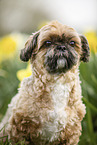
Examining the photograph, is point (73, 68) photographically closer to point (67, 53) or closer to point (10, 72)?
point (67, 53)

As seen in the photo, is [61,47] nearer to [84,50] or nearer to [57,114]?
[84,50]

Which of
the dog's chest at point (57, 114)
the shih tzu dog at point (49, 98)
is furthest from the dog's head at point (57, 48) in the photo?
the dog's chest at point (57, 114)

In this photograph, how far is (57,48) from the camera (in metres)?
1.19

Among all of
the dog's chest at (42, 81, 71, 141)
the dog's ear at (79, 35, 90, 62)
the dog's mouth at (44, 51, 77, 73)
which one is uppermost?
the dog's ear at (79, 35, 90, 62)

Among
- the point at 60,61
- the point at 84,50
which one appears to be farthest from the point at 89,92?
the point at 60,61

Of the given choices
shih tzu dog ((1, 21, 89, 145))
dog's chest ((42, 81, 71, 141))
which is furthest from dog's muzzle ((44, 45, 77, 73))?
dog's chest ((42, 81, 71, 141))

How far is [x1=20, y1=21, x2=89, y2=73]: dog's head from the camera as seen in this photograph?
119 cm

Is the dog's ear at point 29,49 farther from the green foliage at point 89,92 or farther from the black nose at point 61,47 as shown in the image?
Answer: the green foliage at point 89,92

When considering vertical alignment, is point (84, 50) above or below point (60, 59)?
above

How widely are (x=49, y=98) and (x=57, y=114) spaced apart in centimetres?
11

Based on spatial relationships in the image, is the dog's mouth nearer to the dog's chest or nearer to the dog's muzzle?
the dog's muzzle

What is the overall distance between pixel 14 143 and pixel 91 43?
4.26ft

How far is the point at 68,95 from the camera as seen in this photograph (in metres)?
1.30

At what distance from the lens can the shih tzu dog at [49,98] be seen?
122cm
